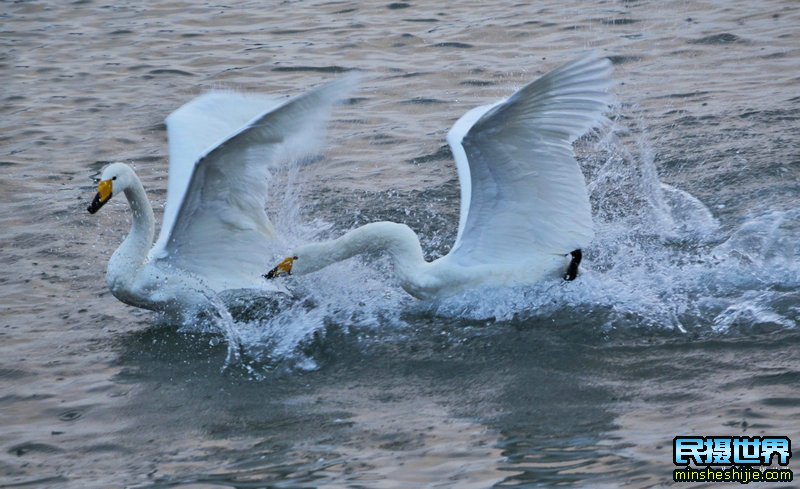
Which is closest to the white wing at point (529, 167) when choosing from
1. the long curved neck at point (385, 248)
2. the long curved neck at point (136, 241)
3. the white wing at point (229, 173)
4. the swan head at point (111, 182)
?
the long curved neck at point (385, 248)

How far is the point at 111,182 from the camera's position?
7.86 meters

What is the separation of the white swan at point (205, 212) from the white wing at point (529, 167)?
3.06 ft

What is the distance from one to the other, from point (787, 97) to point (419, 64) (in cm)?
385

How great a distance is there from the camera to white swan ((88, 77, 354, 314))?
23.6ft

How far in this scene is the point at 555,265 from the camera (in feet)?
24.5

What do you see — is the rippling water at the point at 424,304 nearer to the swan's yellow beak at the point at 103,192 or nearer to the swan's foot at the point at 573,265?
the swan's foot at the point at 573,265

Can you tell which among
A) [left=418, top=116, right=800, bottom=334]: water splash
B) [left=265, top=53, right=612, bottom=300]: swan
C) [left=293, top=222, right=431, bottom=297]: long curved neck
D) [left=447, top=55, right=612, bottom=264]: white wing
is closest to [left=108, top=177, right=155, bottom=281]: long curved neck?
[left=265, top=53, right=612, bottom=300]: swan

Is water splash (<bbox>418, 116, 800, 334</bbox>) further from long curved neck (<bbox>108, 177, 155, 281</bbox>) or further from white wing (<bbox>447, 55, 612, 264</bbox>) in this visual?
long curved neck (<bbox>108, 177, 155, 281</bbox>)

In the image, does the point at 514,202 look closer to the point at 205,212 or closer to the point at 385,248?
the point at 385,248

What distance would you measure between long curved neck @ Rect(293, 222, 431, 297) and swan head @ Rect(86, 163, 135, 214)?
1307 millimetres

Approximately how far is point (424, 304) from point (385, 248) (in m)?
0.42

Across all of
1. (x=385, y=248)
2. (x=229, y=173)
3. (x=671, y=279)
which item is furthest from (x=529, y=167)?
(x=229, y=173)

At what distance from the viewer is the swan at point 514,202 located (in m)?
6.69

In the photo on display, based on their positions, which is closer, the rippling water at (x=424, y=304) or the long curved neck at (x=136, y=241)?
the rippling water at (x=424, y=304)
